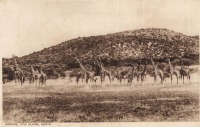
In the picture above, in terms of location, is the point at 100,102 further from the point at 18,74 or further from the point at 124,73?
the point at 18,74

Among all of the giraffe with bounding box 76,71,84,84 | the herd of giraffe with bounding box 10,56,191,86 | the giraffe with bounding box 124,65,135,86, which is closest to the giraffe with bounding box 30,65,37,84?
the herd of giraffe with bounding box 10,56,191,86

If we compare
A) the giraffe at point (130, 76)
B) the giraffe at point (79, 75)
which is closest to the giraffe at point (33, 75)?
the giraffe at point (79, 75)

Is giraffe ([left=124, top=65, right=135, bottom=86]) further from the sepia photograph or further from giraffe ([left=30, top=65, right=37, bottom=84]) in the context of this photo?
giraffe ([left=30, top=65, right=37, bottom=84])

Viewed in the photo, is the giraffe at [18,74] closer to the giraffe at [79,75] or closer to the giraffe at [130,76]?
the giraffe at [79,75]

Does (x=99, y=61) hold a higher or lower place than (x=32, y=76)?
higher

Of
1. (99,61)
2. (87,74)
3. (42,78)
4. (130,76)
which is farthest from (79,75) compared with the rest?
(130,76)

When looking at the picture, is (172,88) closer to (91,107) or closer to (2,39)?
(91,107)

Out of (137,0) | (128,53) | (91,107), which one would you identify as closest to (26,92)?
(91,107)
